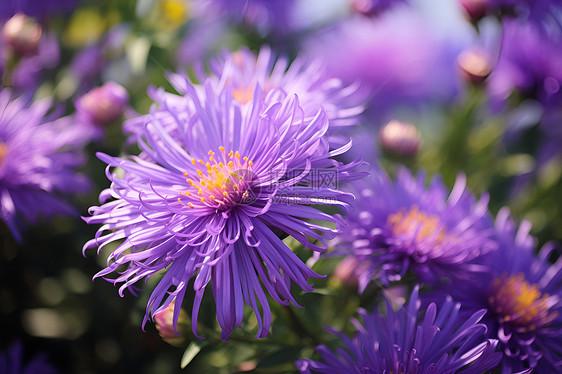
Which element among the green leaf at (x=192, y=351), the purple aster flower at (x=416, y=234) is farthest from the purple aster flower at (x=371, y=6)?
the green leaf at (x=192, y=351)

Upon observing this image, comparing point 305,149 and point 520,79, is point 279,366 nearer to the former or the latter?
point 305,149

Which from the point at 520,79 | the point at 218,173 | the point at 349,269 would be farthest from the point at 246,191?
the point at 520,79

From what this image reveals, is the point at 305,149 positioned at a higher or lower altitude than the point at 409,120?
higher

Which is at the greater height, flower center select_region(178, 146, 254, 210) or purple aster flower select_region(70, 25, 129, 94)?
flower center select_region(178, 146, 254, 210)

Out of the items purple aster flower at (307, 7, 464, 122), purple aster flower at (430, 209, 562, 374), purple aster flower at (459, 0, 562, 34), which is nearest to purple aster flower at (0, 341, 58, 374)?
purple aster flower at (430, 209, 562, 374)

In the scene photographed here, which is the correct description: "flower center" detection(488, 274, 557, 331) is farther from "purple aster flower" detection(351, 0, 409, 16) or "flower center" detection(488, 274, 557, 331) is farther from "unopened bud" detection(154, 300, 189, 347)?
"purple aster flower" detection(351, 0, 409, 16)

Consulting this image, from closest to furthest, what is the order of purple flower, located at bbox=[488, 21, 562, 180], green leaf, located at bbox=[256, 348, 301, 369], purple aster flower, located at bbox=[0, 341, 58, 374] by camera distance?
green leaf, located at bbox=[256, 348, 301, 369] → purple aster flower, located at bbox=[0, 341, 58, 374] → purple flower, located at bbox=[488, 21, 562, 180]
